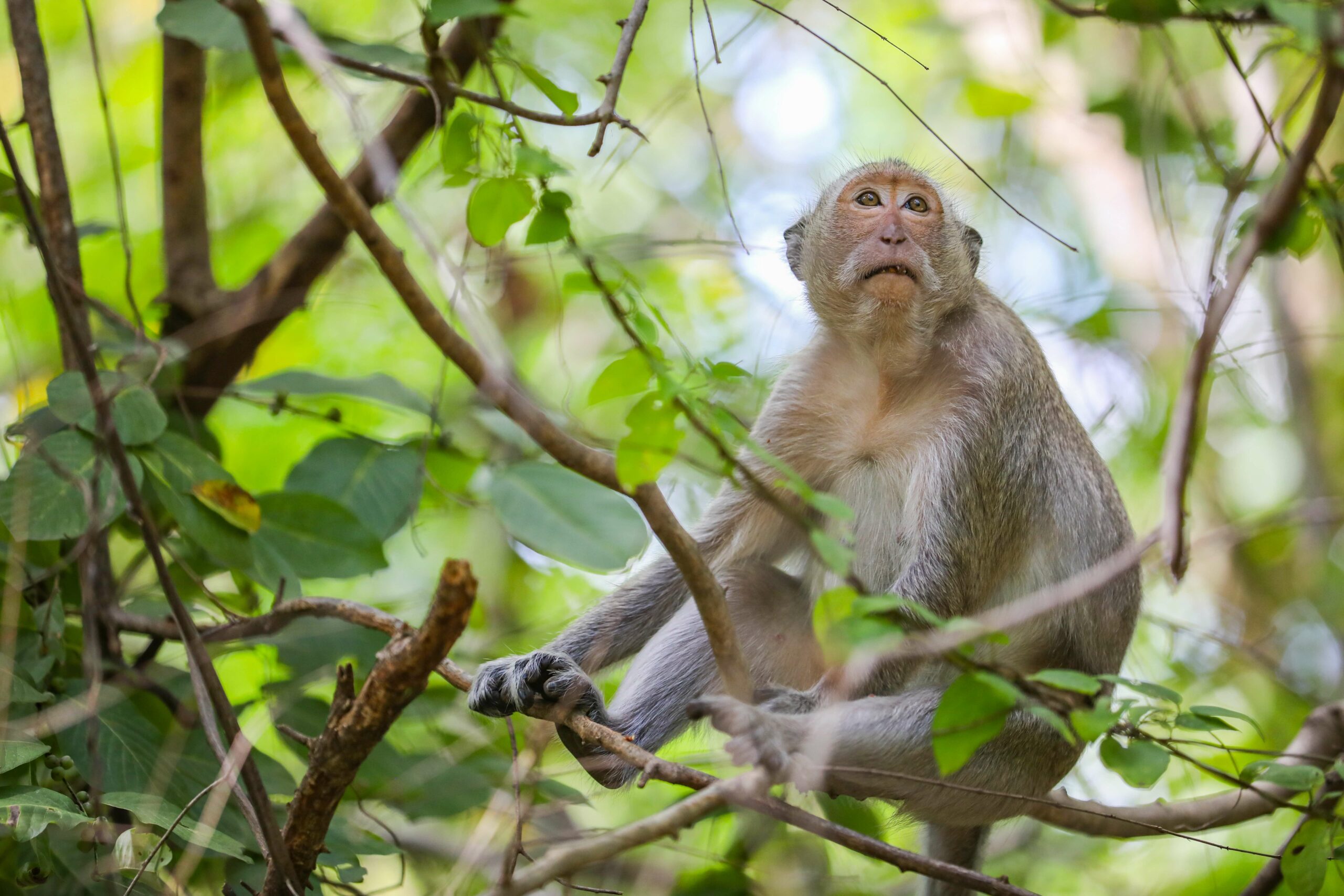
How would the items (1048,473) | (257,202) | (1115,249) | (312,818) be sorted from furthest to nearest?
1. (1115,249)
2. (257,202)
3. (1048,473)
4. (312,818)

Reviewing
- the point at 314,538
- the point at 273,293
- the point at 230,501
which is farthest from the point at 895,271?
the point at 273,293

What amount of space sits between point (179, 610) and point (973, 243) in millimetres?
3824

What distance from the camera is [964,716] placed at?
2736mm

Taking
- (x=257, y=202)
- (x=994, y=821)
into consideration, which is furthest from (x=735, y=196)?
(x=994, y=821)

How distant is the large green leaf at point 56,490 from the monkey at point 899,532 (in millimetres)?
1527

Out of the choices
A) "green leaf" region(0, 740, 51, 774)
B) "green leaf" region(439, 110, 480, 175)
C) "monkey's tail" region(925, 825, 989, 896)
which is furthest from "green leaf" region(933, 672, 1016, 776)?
"green leaf" region(0, 740, 51, 774)

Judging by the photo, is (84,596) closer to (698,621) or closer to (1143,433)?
(698,621)

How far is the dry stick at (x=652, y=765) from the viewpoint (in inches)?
120

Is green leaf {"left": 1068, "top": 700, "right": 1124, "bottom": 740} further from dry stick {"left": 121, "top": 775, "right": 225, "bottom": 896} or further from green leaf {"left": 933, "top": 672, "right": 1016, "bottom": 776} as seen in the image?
dry stick {"left": 121, "top": 775, "right": 225, "bottom": 896}

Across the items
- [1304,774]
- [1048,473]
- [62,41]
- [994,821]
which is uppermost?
[62,41]

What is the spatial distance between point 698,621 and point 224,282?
18.0 feet

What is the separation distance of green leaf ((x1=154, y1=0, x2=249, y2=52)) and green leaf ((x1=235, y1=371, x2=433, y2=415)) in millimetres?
1322

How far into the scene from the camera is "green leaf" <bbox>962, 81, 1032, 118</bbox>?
6.69 meters

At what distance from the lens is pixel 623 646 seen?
520 centimetres
